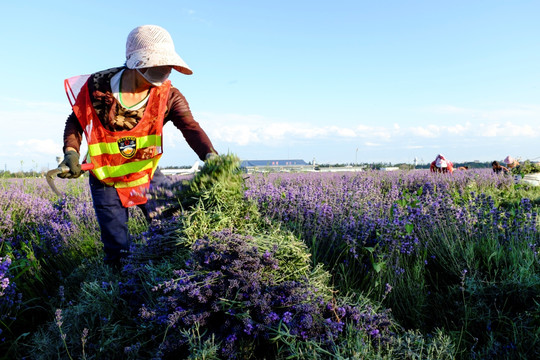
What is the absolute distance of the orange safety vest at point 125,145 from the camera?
9.34 ft

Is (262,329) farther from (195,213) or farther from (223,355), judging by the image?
(195,213)

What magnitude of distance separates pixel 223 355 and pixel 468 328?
1.48m

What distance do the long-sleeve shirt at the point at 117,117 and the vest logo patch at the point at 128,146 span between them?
9 cm

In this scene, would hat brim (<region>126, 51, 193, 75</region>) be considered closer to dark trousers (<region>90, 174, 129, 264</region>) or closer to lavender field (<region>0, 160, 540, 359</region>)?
lavender field (<region>0, 160, 540, 359</region>)

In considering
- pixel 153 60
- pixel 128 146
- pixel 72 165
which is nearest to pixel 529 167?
pixel 128 146

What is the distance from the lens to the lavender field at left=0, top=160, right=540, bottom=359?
5.56 feet

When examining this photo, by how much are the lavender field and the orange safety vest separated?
25.8 inches

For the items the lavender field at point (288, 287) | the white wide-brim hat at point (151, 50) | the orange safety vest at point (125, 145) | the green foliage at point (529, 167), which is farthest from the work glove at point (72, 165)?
the green foliage at point (529, 167)

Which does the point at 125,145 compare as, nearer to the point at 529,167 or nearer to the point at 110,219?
the point at 110,219

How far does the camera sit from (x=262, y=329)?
5.31ft

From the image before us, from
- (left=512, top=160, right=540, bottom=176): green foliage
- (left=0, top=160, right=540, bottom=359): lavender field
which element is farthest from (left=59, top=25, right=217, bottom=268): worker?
(left=512, top=160, right=540, bottom=176): green foliage

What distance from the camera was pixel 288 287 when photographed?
1.78 meters

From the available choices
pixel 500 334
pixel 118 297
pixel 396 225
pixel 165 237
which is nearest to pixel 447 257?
pixel 396 225

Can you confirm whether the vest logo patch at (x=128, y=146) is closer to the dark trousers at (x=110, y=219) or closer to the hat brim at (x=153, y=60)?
the dark trousers at (x=110, y=219)
